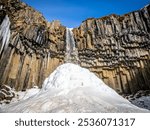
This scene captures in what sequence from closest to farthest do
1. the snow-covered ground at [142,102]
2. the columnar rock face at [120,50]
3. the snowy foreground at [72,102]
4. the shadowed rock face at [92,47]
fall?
the snowy foreground at [72,102] < the snow-covered ground at [142,102] < the shadowed rock face at [92,47] < the columnar rock face at [120,50]

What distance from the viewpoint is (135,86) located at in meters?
20.1

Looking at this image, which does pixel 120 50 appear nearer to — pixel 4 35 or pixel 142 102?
pixel 142 102

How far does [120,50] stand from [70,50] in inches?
237

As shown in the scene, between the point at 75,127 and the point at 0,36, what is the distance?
1199cm

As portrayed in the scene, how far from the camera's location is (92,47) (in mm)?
22000

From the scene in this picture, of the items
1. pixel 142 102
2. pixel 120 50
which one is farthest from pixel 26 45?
pixel 142 102

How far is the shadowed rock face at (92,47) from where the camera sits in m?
18.6

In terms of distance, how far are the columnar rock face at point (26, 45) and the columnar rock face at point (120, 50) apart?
349 centimetres

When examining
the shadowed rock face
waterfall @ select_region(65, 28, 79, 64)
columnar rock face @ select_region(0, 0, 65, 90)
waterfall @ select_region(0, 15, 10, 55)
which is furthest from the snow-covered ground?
waterfall @ select_region(0, 15, 10, 55)

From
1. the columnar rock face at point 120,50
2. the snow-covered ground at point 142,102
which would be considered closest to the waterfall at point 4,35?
the columnar rock face at point 120,50

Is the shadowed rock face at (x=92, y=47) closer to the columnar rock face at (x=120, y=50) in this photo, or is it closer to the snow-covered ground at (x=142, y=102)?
the columnar rock face at (x=120, y=50)

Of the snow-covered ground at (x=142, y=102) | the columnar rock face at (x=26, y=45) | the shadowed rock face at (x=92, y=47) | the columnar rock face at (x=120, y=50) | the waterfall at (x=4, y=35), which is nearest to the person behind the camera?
the waterfall at (x=4, y=35)

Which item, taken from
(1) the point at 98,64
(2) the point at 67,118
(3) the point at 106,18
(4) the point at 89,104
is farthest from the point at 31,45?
(2) the point at 67,118

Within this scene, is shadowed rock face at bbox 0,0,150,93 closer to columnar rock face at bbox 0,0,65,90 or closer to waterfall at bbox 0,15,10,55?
columnar rock face at bbox 0,0,65,90
